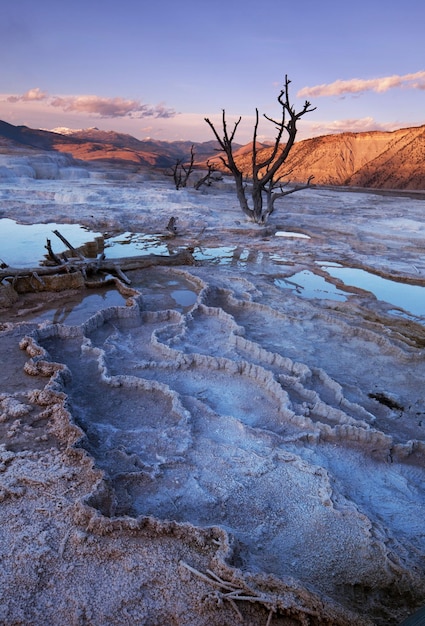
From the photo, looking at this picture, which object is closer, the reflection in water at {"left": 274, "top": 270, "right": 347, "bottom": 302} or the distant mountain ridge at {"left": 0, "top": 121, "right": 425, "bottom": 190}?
the reflection in water at {"left": 274, "top": 270, "right": 347, "bottom": 302}

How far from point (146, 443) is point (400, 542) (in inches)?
61.9

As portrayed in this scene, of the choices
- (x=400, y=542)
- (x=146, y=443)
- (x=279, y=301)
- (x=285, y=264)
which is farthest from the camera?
(x=285, y=264)

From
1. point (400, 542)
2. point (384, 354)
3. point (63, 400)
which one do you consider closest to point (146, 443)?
point (63, 400)

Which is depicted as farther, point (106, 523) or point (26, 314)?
point (26, 314)

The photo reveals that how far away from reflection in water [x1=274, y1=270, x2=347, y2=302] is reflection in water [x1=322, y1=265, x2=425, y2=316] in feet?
1.23

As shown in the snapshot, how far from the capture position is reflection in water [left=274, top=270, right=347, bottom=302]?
6527mm

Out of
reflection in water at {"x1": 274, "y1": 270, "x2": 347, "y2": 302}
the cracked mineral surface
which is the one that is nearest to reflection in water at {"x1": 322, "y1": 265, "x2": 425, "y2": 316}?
the cracked mineral surface

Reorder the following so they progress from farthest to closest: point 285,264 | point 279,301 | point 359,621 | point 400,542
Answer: point 285,264 < point 279,301 < point 400,542 < point 359,621

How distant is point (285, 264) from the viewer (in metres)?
8.05

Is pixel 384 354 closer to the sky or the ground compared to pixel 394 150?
closer to the ground

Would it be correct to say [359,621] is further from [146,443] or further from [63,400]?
[63,400]

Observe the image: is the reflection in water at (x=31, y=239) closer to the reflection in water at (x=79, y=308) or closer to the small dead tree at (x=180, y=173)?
the reflection in water at (x=79, y=308)

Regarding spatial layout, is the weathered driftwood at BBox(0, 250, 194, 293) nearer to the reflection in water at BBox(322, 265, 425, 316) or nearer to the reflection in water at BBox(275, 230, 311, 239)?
the reflection in water at BBox(322, 265, 425, 316)

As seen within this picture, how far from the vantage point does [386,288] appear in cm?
697
